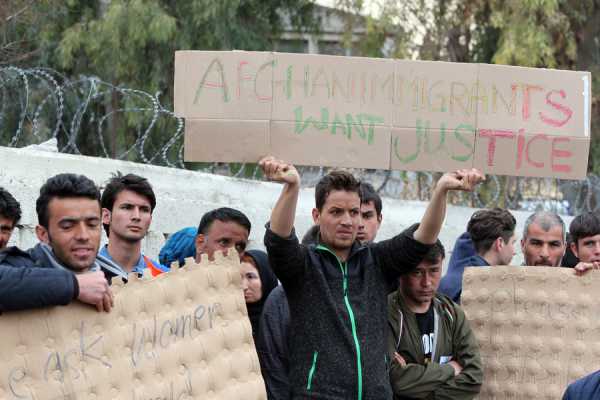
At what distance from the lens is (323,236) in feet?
16.6

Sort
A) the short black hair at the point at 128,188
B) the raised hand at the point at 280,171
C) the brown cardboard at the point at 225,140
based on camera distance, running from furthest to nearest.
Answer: the short black hair at the point at 128,188, the brown cardboard at the point at 225,140, the raised hand at the point at 280,171

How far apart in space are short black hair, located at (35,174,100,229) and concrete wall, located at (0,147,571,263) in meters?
3.31

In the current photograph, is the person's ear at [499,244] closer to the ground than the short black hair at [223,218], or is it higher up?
closer to the ground

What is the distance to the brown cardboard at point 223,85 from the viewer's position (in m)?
4.91

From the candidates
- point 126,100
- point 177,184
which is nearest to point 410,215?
point 177,184

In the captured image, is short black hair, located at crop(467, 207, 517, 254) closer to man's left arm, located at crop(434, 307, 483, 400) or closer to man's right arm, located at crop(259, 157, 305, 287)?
man's left arm, located at crop(434, 307, 483, 400)

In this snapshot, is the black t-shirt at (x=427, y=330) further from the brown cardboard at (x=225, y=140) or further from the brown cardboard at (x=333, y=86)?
the brown cardboard at (x=225, y=140)

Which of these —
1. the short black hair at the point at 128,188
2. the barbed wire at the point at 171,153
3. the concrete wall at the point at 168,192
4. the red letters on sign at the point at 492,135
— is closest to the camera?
the red letters on sign at the point at 492,135

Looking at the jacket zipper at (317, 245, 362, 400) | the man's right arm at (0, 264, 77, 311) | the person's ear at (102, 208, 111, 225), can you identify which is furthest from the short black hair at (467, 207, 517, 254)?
the man's right arm at (0, 264, 77, 311)

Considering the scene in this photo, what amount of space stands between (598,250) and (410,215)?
4217 millimetres

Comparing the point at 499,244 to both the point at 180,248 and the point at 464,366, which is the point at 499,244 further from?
the point at 180,248

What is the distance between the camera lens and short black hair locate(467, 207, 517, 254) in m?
6.52

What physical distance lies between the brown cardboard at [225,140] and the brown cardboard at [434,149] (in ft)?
2.20

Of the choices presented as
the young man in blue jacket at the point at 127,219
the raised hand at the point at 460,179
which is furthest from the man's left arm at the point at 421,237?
the young man in blue jacket at the point at 127,219
